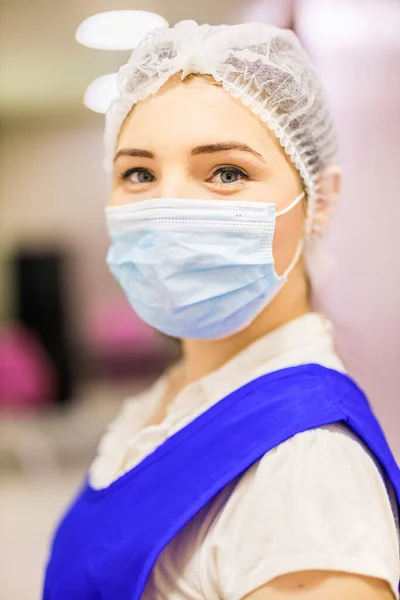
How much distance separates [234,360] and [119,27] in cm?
50

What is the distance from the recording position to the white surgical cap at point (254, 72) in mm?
860

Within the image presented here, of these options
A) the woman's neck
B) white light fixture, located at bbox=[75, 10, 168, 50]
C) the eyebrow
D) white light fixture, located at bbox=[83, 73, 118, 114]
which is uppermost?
white light fixture, located at bbox=[75, 10, 168, 50]

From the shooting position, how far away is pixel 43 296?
14.3 ft

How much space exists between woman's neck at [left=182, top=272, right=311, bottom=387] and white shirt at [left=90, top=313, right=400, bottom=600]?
90mm

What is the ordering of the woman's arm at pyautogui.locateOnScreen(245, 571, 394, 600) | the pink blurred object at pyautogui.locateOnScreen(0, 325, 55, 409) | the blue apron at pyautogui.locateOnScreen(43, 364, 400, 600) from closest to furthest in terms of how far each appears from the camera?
the woman's arm at pyautogui.locateOnScreen(245, 571, 394, 600) → the blue apron at pyautogui.locateOnScreen(43, 364, 400, 600) → the pink blurred object at pyautogui.locateOnScreen(0, 325, 55, 409)

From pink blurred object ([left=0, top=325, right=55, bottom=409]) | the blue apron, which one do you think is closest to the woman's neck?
the blue apron

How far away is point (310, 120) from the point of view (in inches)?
35.6

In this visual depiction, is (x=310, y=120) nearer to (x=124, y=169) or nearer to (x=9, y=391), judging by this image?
(x=124, y=169)

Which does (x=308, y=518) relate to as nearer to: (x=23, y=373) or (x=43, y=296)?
(x=23, y=373)

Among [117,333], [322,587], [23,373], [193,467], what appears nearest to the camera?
[322,587]

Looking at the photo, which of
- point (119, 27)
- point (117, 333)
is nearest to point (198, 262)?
point (119, 27)

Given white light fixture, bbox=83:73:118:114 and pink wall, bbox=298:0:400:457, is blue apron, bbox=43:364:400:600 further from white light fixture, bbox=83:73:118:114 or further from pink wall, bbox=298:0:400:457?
white light fixture, bbox=83:73:118:114

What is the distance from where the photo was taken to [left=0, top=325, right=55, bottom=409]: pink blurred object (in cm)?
368

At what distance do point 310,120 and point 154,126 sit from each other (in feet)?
0.72
